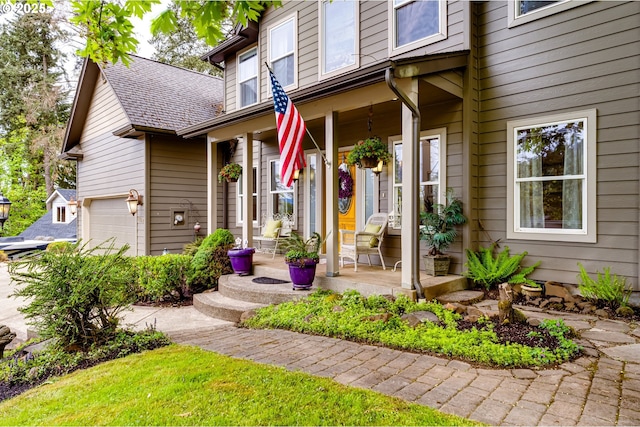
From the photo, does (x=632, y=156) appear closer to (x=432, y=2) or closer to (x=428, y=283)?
(x=428, y=283)

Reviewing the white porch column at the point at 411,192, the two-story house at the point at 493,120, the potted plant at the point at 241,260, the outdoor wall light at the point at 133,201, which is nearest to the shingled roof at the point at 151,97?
the outdoor wall light at the point at 133,201

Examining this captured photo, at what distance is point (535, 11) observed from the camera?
16.2ft

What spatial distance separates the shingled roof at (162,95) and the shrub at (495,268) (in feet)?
24.7

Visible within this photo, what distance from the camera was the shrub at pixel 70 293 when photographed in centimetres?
342

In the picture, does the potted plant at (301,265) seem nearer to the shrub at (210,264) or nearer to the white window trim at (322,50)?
the shrub at (210,264)

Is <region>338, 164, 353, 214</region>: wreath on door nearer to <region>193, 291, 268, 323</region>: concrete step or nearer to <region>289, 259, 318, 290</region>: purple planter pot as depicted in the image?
<region>289, 259, 318, 290</region>: purple planter pot

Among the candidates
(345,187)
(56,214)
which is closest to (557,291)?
(345,187)

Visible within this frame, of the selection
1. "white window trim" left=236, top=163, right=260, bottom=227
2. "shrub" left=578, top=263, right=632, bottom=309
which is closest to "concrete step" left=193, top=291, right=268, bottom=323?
"white window trim" left=236, top=163, right=260, bottom=227

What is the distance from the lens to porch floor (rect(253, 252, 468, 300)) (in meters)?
4.60

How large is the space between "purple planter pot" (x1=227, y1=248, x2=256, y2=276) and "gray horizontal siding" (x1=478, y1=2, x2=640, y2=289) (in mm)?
3721

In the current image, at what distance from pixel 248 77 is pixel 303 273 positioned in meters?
5.92

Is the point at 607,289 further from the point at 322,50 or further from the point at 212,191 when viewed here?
the point at 212,191

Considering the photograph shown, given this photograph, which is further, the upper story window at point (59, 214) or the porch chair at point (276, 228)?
the upper story window at point (59, 214)

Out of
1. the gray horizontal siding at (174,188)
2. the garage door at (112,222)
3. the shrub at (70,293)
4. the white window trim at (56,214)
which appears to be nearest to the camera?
the shrub at (70,293)
